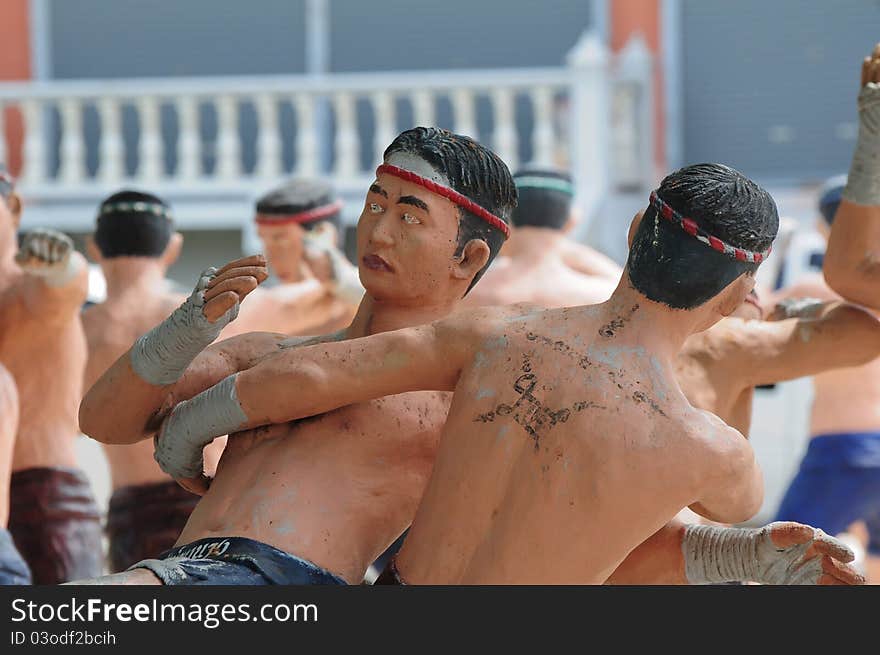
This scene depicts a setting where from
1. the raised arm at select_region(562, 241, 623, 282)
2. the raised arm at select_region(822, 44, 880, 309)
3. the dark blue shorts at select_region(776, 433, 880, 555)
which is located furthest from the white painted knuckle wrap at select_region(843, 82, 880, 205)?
the dark blue shorts at select_region(776, 433, 880, 555)

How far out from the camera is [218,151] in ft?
37.2

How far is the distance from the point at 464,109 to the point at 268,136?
1281mm

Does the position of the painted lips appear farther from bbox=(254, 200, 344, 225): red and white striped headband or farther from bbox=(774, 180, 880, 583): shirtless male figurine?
bbox=(774, 180, 880, 583): shirtless male figurine

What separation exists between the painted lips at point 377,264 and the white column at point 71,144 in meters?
8.29

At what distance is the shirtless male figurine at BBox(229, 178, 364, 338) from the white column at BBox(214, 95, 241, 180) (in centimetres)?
457

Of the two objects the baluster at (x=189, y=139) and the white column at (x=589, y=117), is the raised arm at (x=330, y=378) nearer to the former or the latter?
the white column at (x=589, y=117)

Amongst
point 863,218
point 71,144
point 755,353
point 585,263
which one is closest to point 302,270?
point 585,263

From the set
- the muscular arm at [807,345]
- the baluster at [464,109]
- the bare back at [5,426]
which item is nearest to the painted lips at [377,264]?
the muscular arm at [807,345]

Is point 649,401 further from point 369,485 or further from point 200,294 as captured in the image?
point 200,294

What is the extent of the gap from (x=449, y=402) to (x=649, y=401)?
0.47m

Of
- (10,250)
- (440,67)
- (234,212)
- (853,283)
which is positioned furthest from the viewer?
(440,67)

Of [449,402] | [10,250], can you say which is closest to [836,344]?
[449,402]

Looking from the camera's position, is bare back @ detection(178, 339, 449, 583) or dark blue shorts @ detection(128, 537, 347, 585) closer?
dark blue shorts @ detection(128, 537, 347, 585)

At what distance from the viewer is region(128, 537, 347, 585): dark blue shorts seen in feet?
9.53
